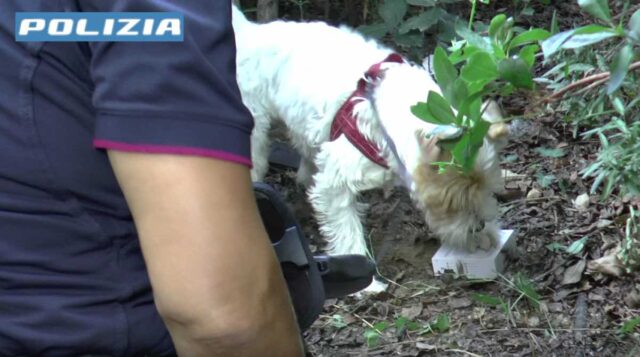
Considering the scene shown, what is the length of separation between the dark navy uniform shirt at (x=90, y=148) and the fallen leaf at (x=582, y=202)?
322 centimetres

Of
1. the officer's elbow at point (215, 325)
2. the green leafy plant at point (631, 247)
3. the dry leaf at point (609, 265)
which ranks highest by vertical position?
the officer's elbow at point (215, 325)

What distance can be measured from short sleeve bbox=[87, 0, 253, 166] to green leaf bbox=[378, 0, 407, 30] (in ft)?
13.1

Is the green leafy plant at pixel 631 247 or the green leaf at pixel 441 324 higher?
the green leafy plant at pixel 631 247

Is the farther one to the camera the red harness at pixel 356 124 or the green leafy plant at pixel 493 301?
the red harness at pixel 356 124

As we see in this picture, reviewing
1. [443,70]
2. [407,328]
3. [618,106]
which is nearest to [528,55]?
[443,70]

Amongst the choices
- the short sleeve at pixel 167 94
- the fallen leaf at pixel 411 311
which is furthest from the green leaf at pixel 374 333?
the short sleeve at pixel 167 94

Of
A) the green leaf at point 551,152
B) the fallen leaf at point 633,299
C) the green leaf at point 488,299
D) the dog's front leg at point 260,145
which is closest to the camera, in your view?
the fallen leaf at point 633,299

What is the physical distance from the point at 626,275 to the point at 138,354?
2.67m

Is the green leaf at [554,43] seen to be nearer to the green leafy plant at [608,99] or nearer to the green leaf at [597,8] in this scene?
the green leaf at [597,8]

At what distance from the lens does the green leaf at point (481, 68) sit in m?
2.17

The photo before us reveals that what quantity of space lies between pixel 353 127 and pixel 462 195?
570mm

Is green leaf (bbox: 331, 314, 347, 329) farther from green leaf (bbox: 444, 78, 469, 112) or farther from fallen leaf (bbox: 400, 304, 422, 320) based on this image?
green leaf (bbox: 444, 78, 469, 112)

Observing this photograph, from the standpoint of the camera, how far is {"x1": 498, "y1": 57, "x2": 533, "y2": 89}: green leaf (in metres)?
2.13

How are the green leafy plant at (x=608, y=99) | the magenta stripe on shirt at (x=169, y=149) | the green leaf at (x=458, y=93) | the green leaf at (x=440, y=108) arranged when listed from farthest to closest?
the green leafy plant at (x=608, y=99)
the green leaf at (x=440, y=108)
the green leaf at (x=458, y=93)
the magenta stripe on shirt at (x=169, y=149)
